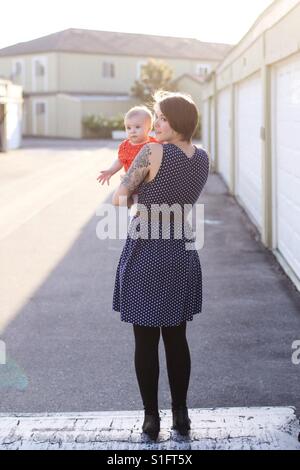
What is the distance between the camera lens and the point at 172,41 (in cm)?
6806

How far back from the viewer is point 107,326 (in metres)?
6.99

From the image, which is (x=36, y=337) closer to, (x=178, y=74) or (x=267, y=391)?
(x=267, y=391)

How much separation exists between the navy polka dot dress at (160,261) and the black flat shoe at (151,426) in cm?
56

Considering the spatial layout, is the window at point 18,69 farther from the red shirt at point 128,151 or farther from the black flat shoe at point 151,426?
the black flat shoe at point 151,426

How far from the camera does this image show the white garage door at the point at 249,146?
1257 cm

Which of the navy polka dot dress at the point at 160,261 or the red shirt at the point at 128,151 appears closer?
the navy polka dot dress at the point at 160,261

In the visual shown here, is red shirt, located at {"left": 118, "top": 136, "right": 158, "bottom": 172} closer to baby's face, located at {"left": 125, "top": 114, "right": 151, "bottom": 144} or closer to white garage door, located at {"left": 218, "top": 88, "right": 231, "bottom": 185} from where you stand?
baby's face, located at {"left": 125, "top": 114, "right": 151, "bottom": 144}

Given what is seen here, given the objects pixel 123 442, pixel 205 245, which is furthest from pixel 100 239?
pixel 123 442

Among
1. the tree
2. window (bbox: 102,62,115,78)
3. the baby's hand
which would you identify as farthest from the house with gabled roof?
the baby's hand

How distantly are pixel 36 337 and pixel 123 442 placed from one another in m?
2.63

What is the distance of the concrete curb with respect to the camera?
4.16m

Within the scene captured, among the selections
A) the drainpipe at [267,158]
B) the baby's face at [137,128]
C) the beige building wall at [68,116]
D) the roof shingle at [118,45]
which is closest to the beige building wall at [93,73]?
the roof shingle at [118,45]

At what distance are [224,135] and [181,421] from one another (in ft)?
56.0
